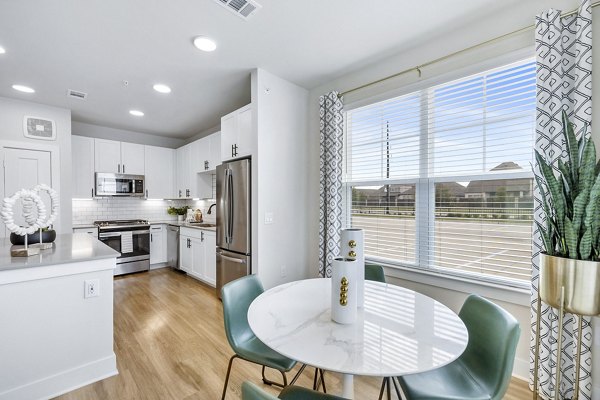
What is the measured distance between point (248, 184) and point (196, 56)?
1.36 m

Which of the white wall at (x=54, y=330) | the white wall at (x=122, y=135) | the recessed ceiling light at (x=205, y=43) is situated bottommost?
the white wall at (x=54, y=330)

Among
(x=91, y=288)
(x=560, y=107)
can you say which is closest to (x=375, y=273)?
(x=560, y=107)

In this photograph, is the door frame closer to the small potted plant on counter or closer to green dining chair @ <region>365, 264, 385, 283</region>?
the small potted plant on counter

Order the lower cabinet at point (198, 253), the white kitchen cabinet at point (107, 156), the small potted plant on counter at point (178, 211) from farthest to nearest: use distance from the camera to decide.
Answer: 1. the small potted plant on counter at point (178, 211)
2. the white kitchen cabinet at point (107, 156)
3. the lower cabinet at point (198, 253)

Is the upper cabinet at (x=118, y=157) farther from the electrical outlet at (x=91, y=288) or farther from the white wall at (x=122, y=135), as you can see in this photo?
the electrical outlet at (x=91, y=288)

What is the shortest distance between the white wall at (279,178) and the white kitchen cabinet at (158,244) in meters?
3.16

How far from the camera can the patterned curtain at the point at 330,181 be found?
9.49 feet

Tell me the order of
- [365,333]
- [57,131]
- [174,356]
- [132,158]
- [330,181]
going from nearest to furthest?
1. [365,333]
2. [174,356]
3. [330,181]
4. [57,131]
5. [132,158]

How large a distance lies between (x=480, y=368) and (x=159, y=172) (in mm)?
5670

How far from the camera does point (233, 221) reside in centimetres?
320

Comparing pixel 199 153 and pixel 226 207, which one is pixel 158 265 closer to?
pixel 199 153

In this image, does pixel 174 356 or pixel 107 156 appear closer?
pixel 174 356

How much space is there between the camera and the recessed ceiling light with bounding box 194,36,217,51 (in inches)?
89.9

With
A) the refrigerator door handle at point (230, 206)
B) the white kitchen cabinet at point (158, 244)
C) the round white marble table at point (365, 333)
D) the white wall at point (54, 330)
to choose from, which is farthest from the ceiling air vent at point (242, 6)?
the white kitchen cabinet at point (158, 244)
